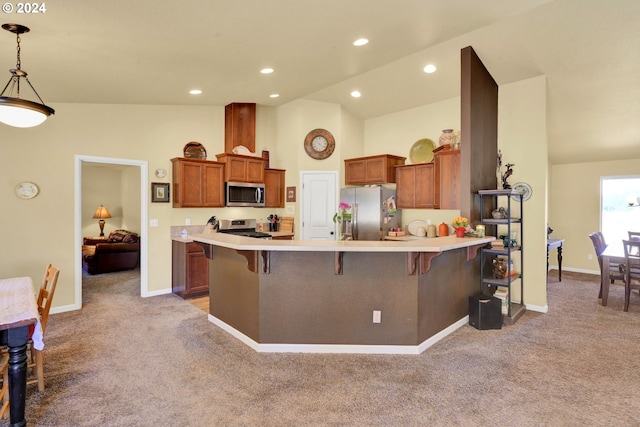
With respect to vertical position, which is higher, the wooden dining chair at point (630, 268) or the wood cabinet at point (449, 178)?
the wood cabinet at point (449, 178)

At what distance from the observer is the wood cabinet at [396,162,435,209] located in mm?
5680

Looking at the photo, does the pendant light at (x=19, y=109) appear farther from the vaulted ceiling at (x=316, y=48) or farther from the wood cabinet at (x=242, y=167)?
the wood cabinet at (x=242, y=167)

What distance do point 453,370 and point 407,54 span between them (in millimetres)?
3274

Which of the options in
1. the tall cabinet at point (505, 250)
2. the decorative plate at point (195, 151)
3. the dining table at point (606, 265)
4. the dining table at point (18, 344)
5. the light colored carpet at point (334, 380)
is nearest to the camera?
the dining table at point (18, 344)

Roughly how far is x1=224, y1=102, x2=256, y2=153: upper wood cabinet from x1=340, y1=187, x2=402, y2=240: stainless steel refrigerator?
6.23ft

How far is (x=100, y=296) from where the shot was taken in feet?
17.3

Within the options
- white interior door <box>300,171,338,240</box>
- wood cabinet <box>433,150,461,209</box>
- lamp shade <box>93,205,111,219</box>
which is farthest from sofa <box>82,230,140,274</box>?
wood cabinet <box>433,150,461,209</box>

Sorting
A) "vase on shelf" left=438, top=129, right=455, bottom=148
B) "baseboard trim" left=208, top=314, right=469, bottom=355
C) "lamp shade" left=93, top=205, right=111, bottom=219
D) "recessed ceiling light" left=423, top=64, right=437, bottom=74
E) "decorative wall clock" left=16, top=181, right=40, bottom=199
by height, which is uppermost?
"recessed ceiling light" left=423, top=64, right=437, bottom=74

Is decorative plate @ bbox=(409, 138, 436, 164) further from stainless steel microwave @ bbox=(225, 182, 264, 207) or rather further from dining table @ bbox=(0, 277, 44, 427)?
dining table @ bbox=(0, 277, 44, 427)

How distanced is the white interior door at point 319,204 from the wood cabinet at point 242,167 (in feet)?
2.53

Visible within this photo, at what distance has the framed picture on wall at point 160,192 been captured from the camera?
528 cm

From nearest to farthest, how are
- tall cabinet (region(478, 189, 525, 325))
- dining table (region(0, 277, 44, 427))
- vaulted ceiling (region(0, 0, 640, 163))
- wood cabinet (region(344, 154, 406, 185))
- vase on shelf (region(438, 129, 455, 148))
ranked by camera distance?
dining table (region(0, 277, 44, 427))
vaulted ceiling (region(0, 0, 640, 163))
tall cabinet (region(478, 189, 525, 325))
vase on shelf (region(438, 129, 455, 148))
wood cabinet (region(344, 154, 406, 185))

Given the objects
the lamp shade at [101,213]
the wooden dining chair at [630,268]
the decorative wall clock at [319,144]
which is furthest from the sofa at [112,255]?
the wooden dining chair at [630,268]

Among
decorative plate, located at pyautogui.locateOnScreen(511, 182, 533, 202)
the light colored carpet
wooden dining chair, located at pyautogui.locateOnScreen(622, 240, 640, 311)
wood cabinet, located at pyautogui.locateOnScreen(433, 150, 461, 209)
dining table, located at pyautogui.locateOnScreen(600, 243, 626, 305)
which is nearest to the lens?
the light colored carpet
